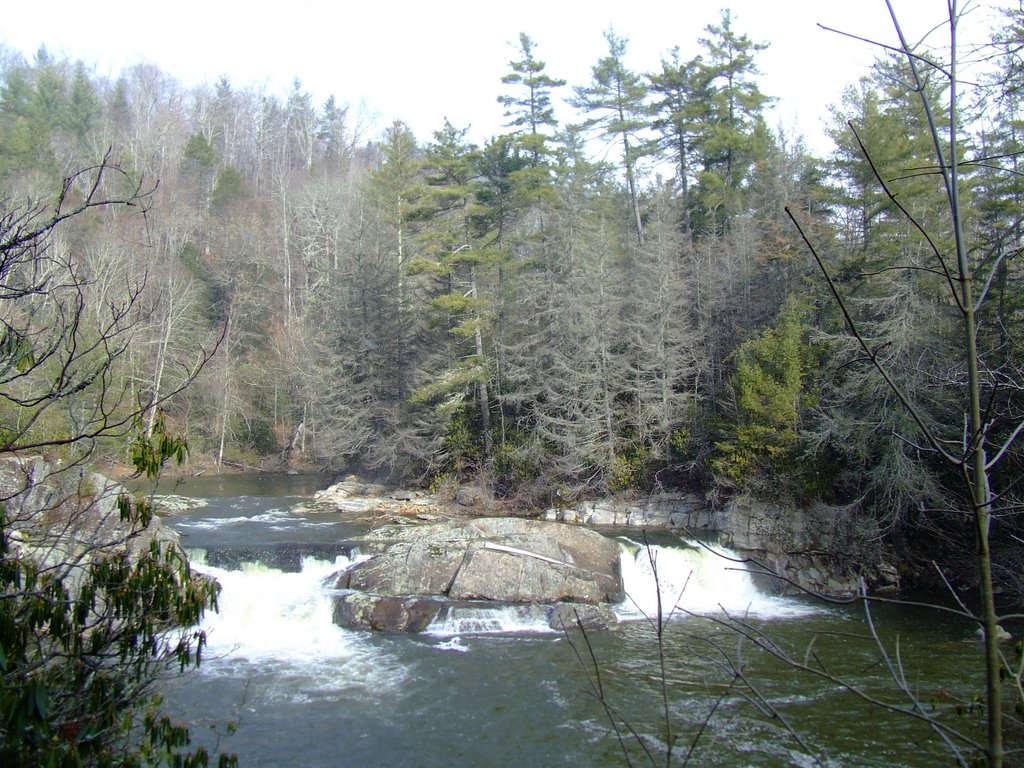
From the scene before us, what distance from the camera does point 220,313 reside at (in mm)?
39594

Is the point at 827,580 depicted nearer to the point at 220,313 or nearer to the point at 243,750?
the point at 243,750

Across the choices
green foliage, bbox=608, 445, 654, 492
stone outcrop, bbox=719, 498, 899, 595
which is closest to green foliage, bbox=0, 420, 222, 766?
stone outcrop, bbox=719, 498, 899, 595

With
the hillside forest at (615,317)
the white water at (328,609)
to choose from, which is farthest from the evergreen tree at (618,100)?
the white water at (328,609)

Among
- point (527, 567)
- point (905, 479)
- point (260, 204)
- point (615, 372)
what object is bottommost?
point (527, 567)

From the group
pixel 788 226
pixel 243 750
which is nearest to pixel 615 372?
pixel 788 226

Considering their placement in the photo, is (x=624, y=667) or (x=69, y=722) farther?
(x=624, y=667)

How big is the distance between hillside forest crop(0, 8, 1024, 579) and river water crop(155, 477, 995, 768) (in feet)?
9.92

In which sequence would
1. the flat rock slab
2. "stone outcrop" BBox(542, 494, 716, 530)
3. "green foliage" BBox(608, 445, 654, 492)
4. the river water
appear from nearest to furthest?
1. the river water
2. the flat rock slab
3. "stone outcrop" BBox(542, 494, 716, 530)
4. "green foliage" BBox(608, 445, 654, 492)

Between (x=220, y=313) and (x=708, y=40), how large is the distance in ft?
88.0

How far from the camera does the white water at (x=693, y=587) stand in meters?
15.6

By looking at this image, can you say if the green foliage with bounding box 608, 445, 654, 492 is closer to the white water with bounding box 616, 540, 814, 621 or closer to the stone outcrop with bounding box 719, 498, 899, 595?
the stone outcrop with bounding box 719, 498, 899, 595

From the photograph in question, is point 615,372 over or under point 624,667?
over

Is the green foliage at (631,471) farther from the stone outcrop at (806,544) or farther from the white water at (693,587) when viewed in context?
the white water at (693,587)

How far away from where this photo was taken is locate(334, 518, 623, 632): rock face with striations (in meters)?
14.2
